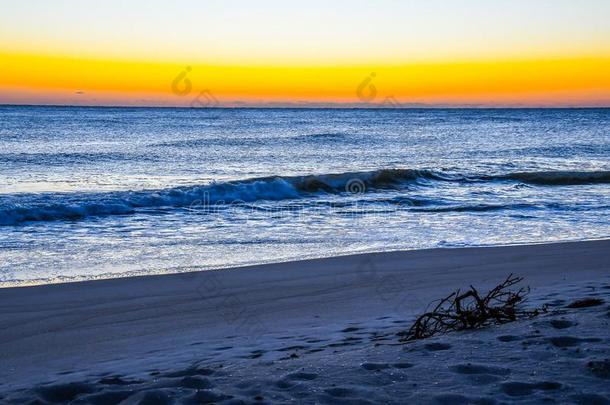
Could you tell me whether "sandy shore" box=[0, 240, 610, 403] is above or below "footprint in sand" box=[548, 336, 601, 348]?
below

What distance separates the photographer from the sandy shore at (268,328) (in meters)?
3.91

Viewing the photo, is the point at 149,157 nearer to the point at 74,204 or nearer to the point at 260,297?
the point at 74,204

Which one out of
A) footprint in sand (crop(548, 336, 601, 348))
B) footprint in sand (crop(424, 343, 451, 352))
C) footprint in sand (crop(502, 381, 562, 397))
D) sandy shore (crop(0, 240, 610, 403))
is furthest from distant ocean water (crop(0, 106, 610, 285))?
footprint in sand (crop(502, 381, 562, 397))

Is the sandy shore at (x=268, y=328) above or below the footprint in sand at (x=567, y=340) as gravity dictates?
below

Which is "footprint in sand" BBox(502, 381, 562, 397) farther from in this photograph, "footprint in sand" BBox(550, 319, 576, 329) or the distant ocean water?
the distant ocean water

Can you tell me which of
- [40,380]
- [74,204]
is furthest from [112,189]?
[40,380]

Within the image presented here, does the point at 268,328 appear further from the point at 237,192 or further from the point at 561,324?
the point at 237,192

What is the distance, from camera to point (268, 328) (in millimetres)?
5805

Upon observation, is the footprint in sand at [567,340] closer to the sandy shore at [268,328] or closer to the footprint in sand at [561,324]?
the sandy shore at [268,328]

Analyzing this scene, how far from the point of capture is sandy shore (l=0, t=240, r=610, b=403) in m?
3.91

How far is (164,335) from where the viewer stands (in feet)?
18.7

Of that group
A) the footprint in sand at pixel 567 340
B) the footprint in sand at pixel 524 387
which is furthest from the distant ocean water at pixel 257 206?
the footprint in sand at pixel 524 387

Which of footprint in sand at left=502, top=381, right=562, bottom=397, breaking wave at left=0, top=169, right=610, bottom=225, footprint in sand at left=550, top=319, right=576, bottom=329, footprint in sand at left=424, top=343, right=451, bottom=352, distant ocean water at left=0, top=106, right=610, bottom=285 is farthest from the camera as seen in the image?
breaking wave at left=0, top=169, right=610, bottom=225

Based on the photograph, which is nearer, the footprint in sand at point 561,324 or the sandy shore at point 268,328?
the sandy shore at point 268,328
